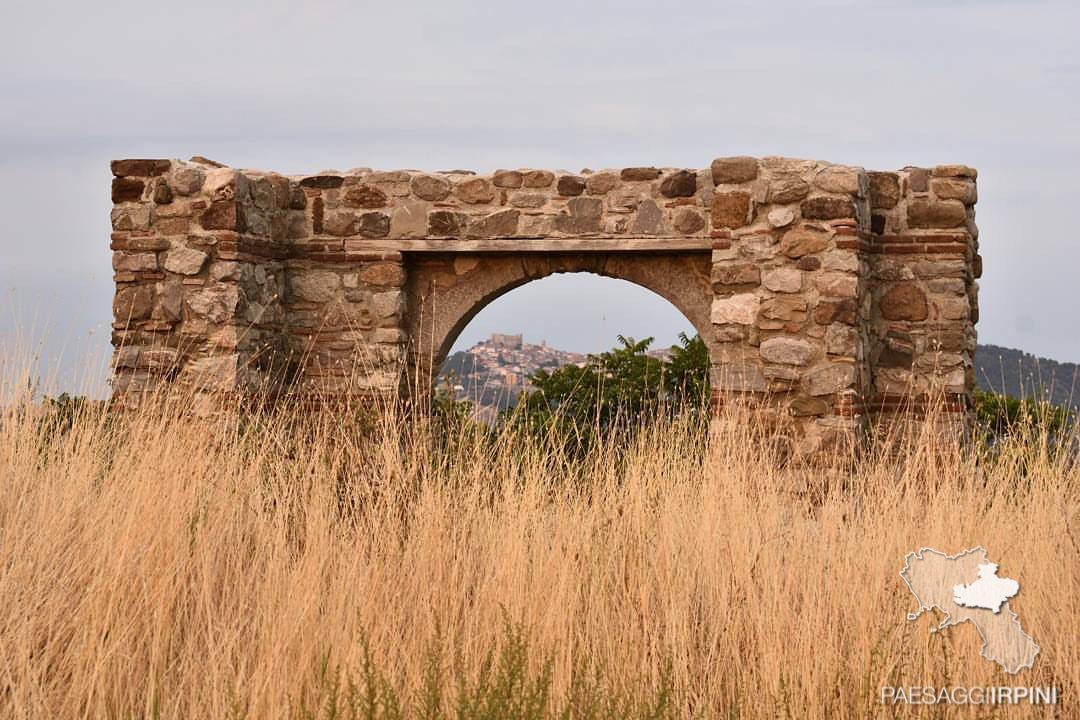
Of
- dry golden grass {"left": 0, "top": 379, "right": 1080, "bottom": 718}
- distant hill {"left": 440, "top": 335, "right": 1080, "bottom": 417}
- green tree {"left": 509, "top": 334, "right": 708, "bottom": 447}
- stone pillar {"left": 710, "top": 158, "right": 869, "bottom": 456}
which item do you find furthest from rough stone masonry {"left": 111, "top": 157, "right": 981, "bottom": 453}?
green tree {"left": 509, "top": 334, "right": 708, "bottom": 447}

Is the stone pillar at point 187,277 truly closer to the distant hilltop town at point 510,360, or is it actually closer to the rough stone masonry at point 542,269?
the rough stone masonry at point 542,269

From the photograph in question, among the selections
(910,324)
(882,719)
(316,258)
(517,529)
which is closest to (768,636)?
(882,719)

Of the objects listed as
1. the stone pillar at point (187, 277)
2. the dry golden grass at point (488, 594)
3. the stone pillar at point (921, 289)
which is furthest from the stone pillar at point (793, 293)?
the stone pillar at point (187, 277)

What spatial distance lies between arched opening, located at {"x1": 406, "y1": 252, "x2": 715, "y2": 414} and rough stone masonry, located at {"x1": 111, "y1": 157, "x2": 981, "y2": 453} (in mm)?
16

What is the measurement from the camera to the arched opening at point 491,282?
957cm

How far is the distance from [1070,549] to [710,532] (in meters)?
1.43

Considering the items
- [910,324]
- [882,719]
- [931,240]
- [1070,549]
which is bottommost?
[882,719]

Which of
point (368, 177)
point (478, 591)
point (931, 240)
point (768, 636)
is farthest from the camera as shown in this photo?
point (368, 177)

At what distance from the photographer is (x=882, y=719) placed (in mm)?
3865

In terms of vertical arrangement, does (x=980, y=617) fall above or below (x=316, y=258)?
below

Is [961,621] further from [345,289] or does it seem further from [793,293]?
[345,289]

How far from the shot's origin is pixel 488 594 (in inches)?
178

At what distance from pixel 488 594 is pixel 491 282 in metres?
5.55

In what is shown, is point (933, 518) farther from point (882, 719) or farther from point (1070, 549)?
point (882, 719)
